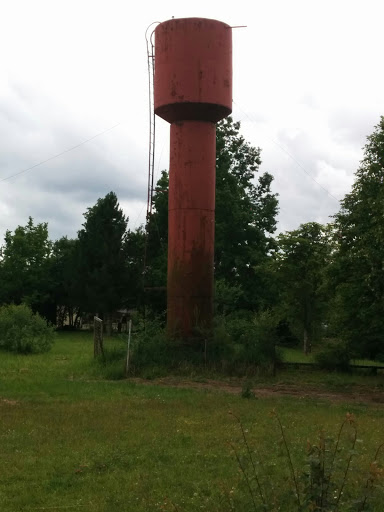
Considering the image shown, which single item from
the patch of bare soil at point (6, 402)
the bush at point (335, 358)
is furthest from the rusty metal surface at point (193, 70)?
the patch of bare soil at point (6, 402)

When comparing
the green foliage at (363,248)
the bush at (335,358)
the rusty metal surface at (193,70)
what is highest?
the rusty metal surface at (193,70)

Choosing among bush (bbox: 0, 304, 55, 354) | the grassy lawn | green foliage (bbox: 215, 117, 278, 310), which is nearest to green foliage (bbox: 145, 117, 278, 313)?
green foliage (bbox: 215, 117, 278, 310)

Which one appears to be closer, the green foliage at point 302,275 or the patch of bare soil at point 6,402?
the patch of bare soil at point 6,402

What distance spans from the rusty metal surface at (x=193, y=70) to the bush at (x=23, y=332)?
13.6 m

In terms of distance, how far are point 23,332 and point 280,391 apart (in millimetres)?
16364

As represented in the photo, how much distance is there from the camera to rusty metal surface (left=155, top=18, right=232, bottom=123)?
72.9 ft

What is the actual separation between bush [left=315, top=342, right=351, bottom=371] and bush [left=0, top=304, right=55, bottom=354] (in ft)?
43.6

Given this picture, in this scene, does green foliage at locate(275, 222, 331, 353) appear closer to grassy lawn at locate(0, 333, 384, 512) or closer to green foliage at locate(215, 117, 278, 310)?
green foliage at locate(215, 117, 278, 310)

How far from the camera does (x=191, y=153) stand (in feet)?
73.9

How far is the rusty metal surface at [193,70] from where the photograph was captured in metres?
22.2

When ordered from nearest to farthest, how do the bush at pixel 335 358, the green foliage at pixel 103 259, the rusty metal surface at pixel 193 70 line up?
the rusty metal surface at pixel 193 70, the bush at pixel 335 358, the green foliage at pixel 103 259

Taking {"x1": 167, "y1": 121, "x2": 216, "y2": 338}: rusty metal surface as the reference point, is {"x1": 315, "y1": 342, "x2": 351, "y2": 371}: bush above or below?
below

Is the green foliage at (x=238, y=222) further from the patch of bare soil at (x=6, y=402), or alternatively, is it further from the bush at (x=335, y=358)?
the patch of bare soil at (x=6, y=402)

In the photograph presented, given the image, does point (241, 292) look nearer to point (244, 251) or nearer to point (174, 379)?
point (244, 251)
